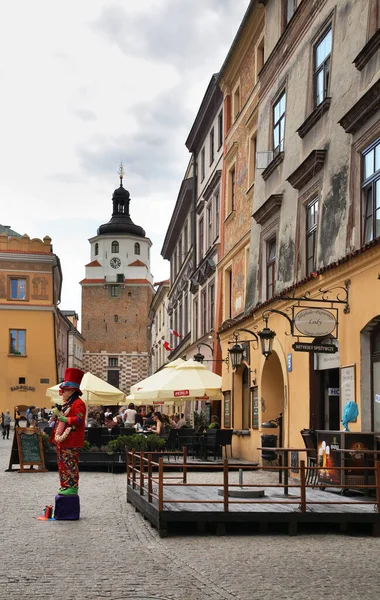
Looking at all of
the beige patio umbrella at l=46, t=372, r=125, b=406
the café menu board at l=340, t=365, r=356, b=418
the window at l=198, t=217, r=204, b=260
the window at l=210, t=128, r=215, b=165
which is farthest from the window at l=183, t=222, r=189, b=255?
the café menu board at l=340, t=365, r=356, b=418

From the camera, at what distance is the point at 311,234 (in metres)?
18.7

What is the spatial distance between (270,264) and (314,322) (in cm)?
783

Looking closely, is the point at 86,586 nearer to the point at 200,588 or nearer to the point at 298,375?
the point at 200,588

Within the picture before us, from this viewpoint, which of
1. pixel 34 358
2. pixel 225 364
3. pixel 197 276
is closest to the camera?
pixel 225 364

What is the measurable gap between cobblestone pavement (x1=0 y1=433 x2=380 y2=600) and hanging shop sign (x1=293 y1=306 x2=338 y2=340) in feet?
13.9

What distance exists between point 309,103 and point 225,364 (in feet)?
34.1

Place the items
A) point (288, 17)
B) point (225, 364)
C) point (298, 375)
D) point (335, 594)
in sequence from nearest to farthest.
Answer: point (335, 594), point (298, 375), point (288, 17), point (225, 364)

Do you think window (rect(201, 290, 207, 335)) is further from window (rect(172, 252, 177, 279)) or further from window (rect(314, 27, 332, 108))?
window (rect(314, 27, 332, 108))

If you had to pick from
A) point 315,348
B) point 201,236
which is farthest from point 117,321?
point 315,348

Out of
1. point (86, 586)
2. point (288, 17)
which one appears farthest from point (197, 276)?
point (86, 586)

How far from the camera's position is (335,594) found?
24.0 feet

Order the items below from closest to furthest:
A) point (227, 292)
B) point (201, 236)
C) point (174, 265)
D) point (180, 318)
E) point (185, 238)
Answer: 1. point (227, 292)
2. point (201, 236)
3. point (185, 238)
4. point (180, 318)
5. point (174, 265)

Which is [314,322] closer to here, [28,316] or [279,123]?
[279,123]

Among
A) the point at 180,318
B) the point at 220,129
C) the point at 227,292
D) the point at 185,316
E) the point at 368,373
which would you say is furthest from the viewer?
the point at 180,318
